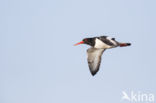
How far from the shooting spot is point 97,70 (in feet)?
54.7

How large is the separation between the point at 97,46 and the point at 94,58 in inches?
35.4

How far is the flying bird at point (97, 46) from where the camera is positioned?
1595 cm

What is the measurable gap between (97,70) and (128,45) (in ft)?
6.99

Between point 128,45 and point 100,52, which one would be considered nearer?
point 128,45

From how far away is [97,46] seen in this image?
16875 millimetres

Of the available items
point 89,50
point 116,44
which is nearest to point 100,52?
point 89,50

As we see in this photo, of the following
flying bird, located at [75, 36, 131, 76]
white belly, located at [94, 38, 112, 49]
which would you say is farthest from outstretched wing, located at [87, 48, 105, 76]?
white belly, located at [94, 38, 112, 49]

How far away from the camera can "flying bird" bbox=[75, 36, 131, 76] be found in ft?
52.3

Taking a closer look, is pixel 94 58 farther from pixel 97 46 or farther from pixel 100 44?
pixel 100 44

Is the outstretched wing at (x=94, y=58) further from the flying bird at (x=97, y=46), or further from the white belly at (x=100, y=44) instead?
the white belly at (x=100, y=44)

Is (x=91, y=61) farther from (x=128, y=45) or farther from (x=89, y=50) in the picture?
(x=128, y=45)

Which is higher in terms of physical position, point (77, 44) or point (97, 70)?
point (77, 44)

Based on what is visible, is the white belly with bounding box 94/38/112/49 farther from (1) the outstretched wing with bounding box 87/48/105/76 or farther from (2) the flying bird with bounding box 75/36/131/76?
(1) the outstretched wing with bounding box 87/48/105/76

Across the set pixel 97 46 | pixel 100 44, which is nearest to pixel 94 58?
pixel 97 46
